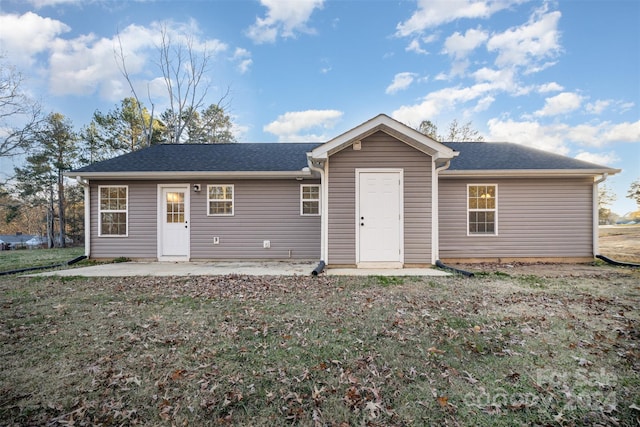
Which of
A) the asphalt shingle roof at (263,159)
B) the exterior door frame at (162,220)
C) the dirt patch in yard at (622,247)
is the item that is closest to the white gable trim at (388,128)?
the asphalt shingle roof at (263,159)

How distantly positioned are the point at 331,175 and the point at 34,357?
19.3 feet

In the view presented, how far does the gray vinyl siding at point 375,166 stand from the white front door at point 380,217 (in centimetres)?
17

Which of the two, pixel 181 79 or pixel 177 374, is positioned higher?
pixel 181 79

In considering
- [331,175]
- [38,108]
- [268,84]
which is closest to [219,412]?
[331,175]

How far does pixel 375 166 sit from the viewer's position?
7098 mm

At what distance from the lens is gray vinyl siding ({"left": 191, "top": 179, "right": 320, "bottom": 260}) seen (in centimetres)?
874

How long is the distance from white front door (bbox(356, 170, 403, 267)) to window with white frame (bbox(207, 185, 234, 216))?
427cm

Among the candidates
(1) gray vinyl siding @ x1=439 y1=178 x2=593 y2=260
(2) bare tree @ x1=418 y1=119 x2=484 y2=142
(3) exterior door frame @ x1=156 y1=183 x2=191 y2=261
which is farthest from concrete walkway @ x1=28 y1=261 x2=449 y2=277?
(2) bare tree @ x1=418 y1=119 x2=484 y2=142

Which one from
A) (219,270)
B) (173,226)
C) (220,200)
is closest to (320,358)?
(219,270)

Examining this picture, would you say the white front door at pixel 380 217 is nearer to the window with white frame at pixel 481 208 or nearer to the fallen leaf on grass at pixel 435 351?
the window with white frame at pixel 481 208

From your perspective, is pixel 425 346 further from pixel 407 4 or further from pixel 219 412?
pixel 407 4

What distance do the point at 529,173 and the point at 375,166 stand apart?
4.92 meters

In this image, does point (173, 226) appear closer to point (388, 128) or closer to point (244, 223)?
point (244, 223)

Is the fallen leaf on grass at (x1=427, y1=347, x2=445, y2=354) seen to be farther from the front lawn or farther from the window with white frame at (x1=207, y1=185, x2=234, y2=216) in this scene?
the front lawn
